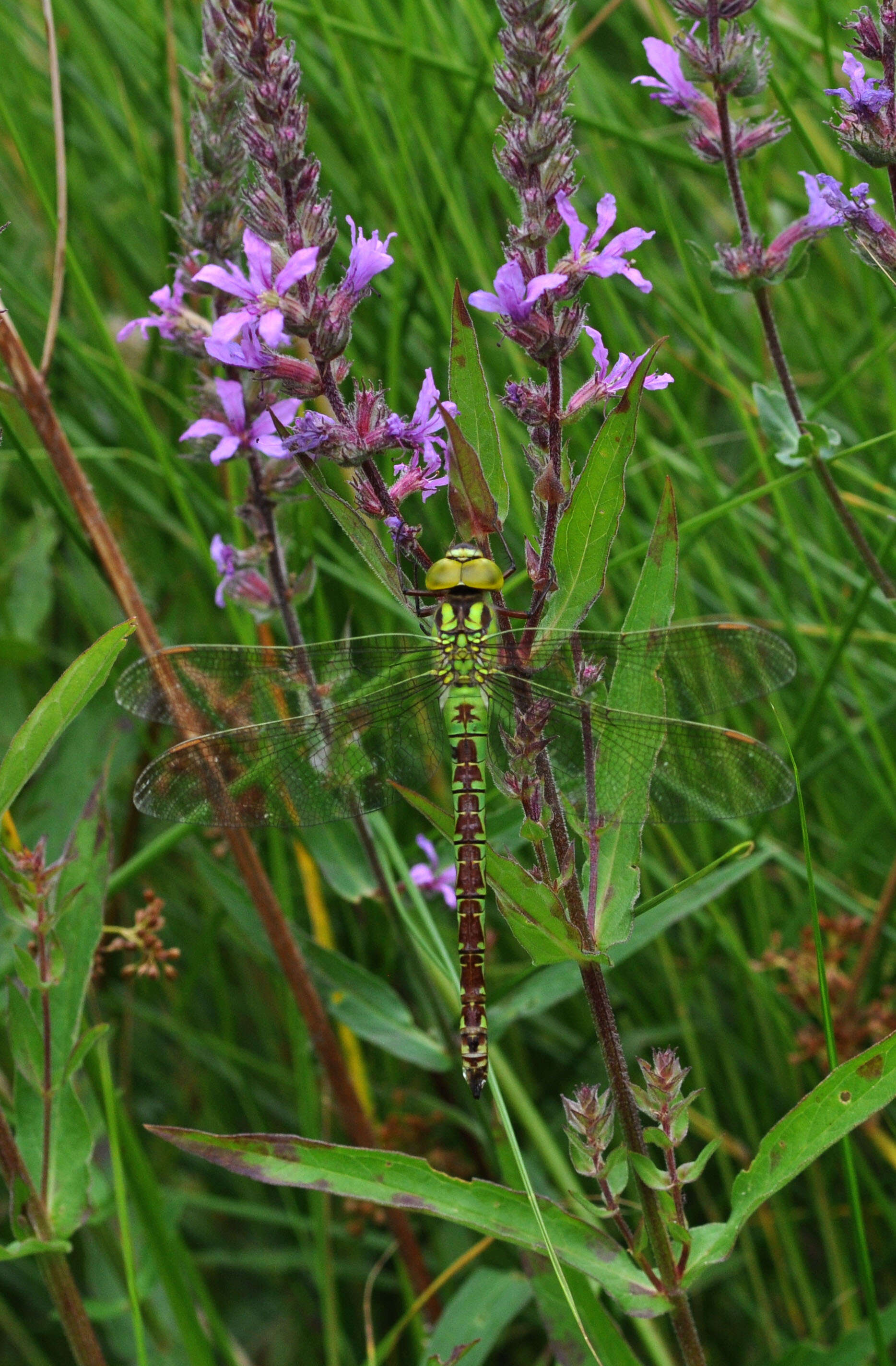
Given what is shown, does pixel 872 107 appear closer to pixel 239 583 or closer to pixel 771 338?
pixel 771 338

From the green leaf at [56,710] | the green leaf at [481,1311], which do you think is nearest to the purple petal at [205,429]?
the green leaf at [56,710]

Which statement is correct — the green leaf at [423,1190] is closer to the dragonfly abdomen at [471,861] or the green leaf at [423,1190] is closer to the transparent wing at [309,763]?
the dragonfly abdomen at [471,861]

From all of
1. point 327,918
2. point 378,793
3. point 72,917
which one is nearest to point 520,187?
point 378,793

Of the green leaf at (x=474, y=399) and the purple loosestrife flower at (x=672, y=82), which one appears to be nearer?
the green leaf at (x=474, y=399)

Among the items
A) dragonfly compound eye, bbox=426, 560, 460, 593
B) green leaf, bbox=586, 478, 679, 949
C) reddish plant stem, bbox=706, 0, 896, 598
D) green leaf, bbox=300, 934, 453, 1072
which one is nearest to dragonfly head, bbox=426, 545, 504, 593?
dragonfly compound eye, bbox=426, 560, 460, 593

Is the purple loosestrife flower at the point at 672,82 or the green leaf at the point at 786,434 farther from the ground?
the purple loosestrife flower at the point at 672,82

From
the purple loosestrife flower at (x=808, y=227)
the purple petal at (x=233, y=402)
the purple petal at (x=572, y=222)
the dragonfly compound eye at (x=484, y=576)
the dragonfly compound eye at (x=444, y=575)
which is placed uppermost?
the purple loosestrife flower at (x=808, y=227)
